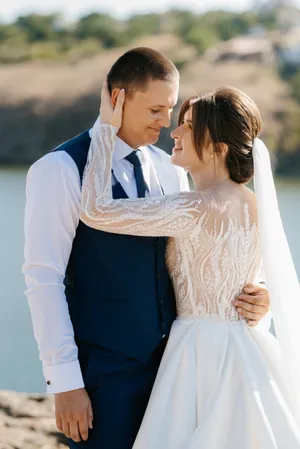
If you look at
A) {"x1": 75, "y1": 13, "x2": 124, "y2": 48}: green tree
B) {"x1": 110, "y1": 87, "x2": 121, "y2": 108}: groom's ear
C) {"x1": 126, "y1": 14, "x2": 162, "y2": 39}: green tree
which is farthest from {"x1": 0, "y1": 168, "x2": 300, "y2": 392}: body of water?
{"x1": 126, "y1": 14, "x2": 162, "y2": 39}: green tree

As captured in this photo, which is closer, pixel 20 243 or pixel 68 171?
pixel 68 171

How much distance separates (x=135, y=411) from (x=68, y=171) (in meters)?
0.55

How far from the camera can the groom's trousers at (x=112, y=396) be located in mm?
1786

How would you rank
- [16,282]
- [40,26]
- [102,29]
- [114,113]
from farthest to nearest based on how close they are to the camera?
[40,26]
[102,29]
[16,282]
[114,113]

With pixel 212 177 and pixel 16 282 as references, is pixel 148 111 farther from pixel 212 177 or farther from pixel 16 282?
pixel 16 282

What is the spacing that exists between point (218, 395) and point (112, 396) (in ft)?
0.76

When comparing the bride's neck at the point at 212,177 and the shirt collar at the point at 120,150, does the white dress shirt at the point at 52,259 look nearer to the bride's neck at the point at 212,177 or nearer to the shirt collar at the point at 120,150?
the shirt collar at the point at 120,150

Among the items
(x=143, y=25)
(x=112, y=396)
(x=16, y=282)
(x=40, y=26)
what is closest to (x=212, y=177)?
(x=112, y=396)

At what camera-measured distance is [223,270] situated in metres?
1.84

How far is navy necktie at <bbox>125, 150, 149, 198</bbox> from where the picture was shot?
1914mm

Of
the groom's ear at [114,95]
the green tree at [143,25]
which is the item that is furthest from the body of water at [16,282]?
the green tree at [143,25]

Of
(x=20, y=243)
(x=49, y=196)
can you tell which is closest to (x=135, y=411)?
(x=49, y=196)

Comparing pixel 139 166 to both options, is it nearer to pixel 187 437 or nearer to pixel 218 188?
pixel 218 188

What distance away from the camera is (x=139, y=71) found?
1881 mm
